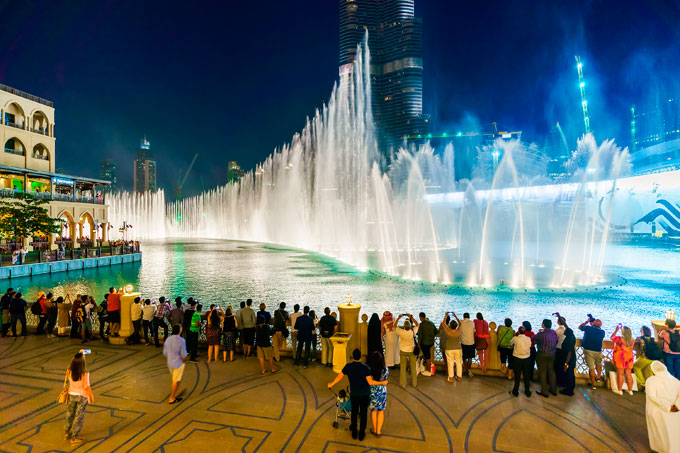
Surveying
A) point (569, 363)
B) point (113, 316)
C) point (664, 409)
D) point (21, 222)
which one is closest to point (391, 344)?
point (569, 363)

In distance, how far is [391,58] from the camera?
5753 inches

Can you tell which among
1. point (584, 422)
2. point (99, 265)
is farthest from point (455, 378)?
point (99, 265)

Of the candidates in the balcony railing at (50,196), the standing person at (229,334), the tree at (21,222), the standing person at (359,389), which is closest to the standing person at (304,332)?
the standing person at (229,334)

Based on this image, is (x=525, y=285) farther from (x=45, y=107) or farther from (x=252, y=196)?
(x=252, y=196)

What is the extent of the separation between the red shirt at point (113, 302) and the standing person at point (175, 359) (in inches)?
180

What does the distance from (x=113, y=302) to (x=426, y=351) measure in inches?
355

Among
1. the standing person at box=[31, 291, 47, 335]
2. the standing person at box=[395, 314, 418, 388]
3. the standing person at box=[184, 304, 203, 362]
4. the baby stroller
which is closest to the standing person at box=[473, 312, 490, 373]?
the standing person at box=[395, 314, 418, 388]

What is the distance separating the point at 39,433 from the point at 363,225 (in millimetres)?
47334

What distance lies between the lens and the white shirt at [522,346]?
716cm

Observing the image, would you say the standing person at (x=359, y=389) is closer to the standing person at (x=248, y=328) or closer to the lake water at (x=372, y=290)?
the standing person at (x=248, y=328)

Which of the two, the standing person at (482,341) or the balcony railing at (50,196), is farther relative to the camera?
the balcony railing at (50,196)

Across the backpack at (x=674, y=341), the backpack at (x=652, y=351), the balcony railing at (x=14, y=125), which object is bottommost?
the backpack at (x=652, y=351)

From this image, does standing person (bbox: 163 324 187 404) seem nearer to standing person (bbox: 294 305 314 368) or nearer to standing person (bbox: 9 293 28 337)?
standing person (bbox: 294 305 314 368)

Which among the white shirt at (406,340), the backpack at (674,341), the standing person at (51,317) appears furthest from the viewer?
the standing person at (51,317)
